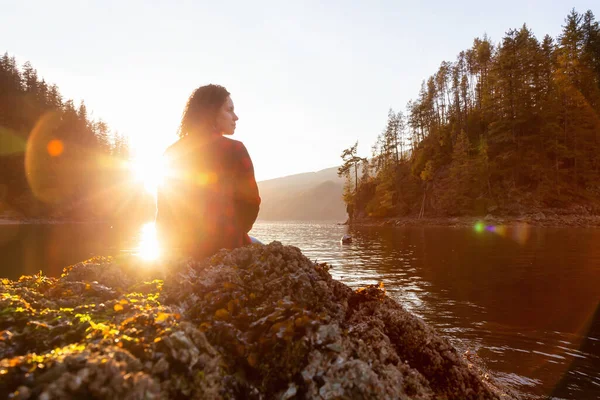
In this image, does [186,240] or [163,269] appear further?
[186,240]

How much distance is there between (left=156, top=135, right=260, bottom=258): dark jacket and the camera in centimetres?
440


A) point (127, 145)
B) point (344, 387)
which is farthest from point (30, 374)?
point (127, 145)

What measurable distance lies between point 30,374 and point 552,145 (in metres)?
71.9

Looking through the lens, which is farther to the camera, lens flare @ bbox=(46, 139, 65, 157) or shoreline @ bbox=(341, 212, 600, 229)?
lens flare @ bbox=(46, 139, 65, 157)

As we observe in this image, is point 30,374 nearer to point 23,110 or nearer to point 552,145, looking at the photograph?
point 552,145

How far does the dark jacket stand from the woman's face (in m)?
0.22

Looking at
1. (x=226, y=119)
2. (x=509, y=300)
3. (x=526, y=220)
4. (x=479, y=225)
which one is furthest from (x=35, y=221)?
(x=526, y=220)

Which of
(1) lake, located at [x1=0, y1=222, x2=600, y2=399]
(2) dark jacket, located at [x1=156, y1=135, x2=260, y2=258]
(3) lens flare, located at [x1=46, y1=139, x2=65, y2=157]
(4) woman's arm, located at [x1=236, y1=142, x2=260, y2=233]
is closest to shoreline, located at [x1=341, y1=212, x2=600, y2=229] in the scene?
(1) lake, located at [x1=0, y1=222, x2=600, y2=399]

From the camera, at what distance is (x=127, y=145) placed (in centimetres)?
13588

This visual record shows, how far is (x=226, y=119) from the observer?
4785 mm

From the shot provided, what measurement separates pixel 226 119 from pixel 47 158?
9433 cm

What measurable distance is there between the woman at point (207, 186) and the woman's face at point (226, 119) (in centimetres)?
1

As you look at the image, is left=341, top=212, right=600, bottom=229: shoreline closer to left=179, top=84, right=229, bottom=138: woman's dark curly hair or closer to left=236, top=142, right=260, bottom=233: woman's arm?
left=236, top=142, right=260, bottom=233: woman's arm

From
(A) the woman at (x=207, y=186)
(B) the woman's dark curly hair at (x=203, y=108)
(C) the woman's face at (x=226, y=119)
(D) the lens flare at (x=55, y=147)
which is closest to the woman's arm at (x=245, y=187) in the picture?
(A) the woman at (x=207, y=186)
